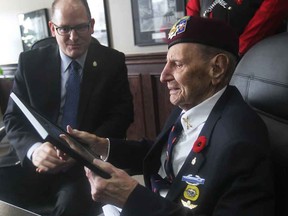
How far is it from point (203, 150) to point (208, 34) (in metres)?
0.35

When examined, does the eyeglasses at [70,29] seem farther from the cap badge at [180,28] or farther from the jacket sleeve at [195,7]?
the jacket sleeve at [195,7]

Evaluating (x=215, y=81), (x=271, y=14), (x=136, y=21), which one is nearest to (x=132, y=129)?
(x=136, y=21)

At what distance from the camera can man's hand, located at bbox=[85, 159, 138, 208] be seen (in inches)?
32.9

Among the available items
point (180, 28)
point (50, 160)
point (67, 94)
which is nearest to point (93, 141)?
point (50, 160)

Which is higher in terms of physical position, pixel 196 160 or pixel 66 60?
pixel 66 60

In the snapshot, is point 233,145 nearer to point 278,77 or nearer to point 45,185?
point 278,77

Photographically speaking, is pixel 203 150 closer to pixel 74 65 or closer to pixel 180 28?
pixel 180 28

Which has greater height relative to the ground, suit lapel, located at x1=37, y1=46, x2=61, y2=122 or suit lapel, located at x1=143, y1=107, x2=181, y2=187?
suit lapel, located at x1=37, y1=46, x2=61, y2=122

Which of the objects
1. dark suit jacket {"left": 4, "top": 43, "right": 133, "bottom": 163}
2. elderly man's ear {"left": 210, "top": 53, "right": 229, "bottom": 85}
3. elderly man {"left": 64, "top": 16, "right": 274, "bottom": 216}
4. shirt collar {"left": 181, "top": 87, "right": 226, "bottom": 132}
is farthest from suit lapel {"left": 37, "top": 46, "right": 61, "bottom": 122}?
elderly man's ear {"left": 210, "top": 53, "right": 229, "bottom": 85}

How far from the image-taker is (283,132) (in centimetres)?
92

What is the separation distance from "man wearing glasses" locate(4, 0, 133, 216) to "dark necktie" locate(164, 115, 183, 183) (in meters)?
0.43

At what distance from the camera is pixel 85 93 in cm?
156

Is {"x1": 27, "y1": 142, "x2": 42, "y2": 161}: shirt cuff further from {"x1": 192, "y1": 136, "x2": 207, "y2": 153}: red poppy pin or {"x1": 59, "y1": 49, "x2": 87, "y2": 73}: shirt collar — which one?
{"x1": 192, "y1": 136, "x2": 207, "y2": 153}: red poppy pin

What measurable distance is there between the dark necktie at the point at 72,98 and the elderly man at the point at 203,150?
1.21ft
